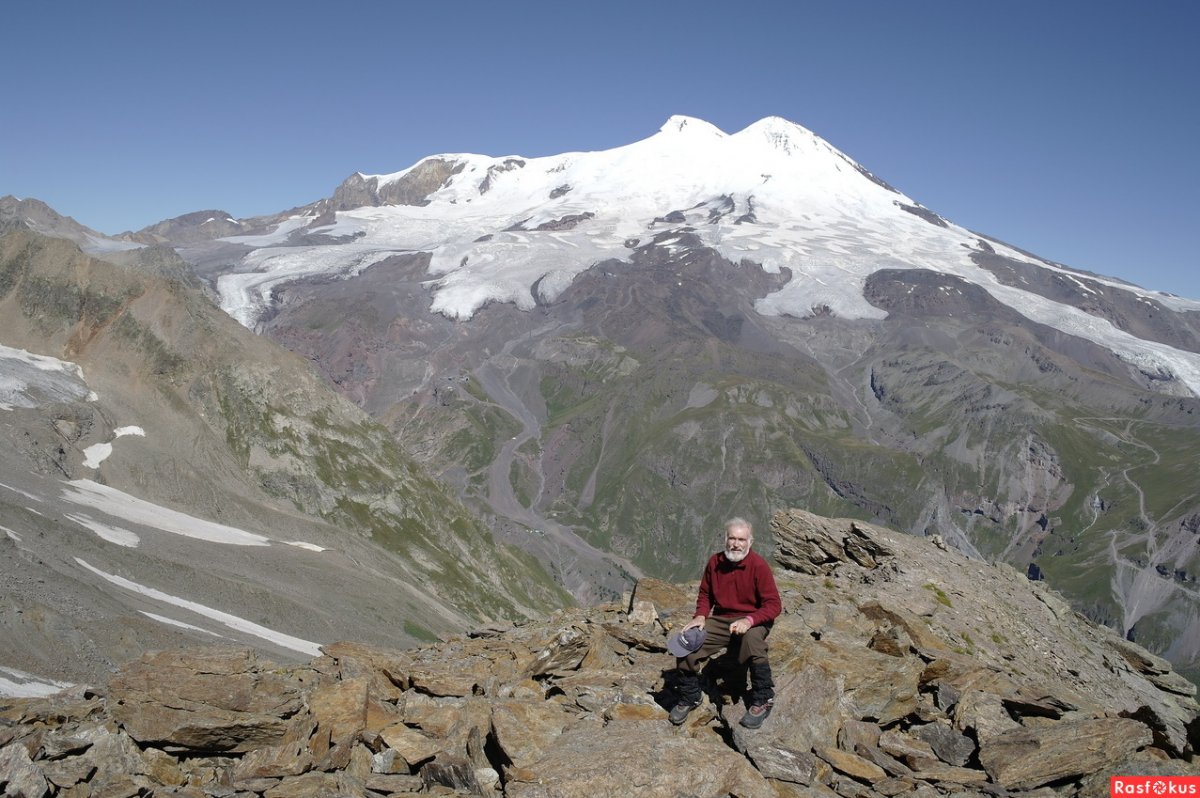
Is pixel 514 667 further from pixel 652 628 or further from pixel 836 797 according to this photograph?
pixel 836 797

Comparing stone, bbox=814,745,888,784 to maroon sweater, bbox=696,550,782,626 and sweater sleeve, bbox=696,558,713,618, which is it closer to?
maroon sweater, bbox=696,550,782,626

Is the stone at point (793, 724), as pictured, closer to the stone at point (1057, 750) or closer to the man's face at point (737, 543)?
the stone at point (1057, 750)

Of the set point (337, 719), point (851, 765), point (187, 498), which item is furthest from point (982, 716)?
point (187, 498)

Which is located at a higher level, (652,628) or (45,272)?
(45,272)

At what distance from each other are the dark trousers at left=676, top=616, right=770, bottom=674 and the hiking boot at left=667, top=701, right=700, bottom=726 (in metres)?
0.61

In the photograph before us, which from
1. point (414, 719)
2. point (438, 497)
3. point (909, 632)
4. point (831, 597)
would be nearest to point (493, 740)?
point (414, 719)

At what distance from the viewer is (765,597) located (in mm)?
15172

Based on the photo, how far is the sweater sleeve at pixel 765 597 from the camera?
15.0m

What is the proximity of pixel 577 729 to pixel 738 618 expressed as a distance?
146 inches

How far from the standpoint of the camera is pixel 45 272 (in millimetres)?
114250

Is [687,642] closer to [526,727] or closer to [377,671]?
[526,727]

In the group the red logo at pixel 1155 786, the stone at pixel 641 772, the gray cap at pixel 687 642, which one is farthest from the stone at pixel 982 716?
the gray cap at pixel 687 642

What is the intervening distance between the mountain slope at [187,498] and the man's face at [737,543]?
26.4m

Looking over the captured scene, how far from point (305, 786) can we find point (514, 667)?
21.9 feet
